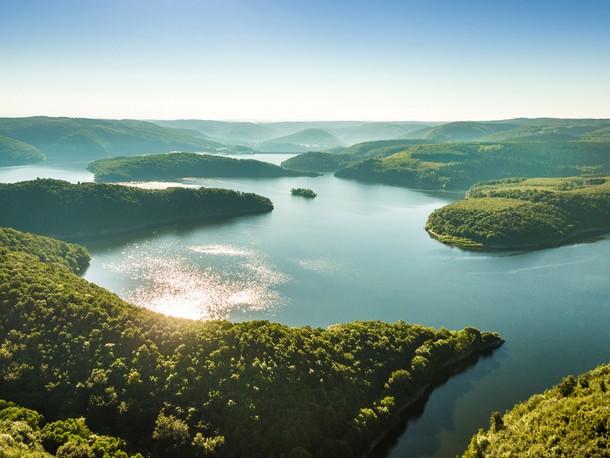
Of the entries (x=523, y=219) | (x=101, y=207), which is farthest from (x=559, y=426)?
(x=101, y=207)

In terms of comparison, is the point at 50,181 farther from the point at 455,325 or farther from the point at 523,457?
the point at 523,457

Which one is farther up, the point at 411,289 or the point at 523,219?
the point at 523,219

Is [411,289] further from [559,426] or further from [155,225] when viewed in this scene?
[155,225]

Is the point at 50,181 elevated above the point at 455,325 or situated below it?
above

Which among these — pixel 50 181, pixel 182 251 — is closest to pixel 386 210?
pixel 182 251

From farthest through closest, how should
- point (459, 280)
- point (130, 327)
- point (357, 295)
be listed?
point (459, 280), point (357, 295), point (130, 327)

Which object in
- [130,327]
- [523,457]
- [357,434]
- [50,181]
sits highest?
[50,181]
